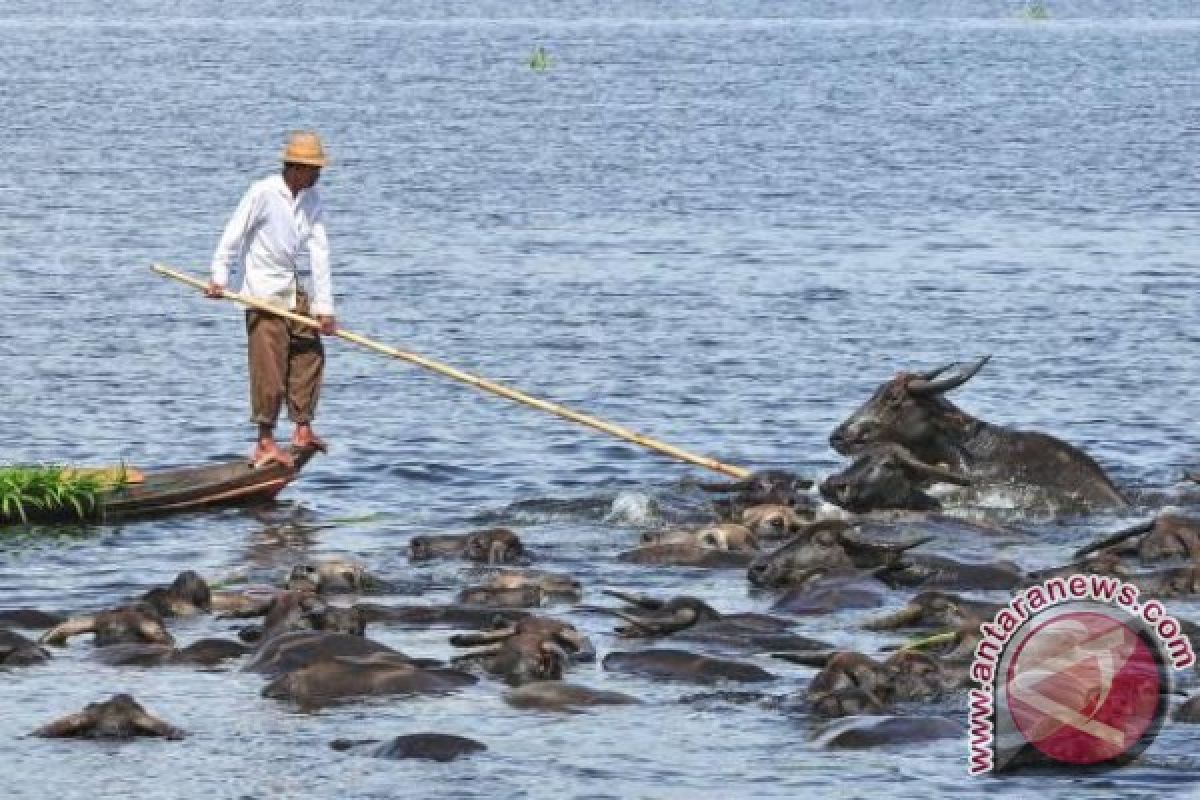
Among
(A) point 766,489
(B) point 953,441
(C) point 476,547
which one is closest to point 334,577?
(C) point 476,547

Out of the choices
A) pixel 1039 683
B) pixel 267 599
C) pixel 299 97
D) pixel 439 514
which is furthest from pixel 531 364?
pixel 299 97

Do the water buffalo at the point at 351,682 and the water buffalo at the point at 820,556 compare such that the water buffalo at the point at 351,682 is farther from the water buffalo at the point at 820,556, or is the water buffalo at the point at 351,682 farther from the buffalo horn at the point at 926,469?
the buffalo horn at the point at 926,469

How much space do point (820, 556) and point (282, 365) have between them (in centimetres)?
456

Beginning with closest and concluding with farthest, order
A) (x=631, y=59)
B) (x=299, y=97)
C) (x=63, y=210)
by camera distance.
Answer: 1. (x=63, y=210)
2. (x=299, y=97)
3. (x=631, y=59)

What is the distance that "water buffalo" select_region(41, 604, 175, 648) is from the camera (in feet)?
52.6

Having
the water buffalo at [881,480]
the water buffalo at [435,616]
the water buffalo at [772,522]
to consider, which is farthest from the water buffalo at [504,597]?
the water buffalo at [881,480]

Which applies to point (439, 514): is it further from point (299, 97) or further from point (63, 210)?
point (299, 97)

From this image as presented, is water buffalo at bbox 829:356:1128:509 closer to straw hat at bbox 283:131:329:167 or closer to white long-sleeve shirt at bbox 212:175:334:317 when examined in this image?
white long-sleeve shirt at bbox 212:175:334:317

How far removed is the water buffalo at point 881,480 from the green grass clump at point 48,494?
4763 millimetres

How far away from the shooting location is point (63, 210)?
136ft

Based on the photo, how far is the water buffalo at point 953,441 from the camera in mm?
21469

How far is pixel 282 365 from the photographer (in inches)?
825

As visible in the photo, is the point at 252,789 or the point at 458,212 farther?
the point at 458,212

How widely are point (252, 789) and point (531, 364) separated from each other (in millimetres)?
15468
